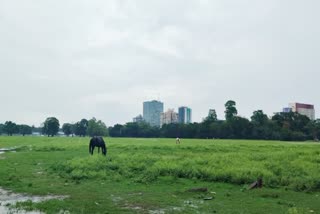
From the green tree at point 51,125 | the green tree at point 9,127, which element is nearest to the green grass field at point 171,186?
the green tree at point 51,125

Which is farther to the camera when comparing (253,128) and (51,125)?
(51,125)

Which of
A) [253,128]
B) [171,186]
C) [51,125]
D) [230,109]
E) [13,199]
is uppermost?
[230,109]

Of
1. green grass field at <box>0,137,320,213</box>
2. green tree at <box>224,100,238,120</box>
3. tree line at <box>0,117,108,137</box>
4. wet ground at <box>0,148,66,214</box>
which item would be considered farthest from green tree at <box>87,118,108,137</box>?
wet ground at <box>0,148,66,214</box>

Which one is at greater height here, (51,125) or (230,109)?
Answer: (230,109)

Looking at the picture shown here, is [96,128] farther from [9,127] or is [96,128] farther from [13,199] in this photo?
[13,199]

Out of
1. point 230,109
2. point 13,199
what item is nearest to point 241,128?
point 230,109

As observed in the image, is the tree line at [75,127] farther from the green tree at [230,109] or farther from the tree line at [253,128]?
the green tree at [230,109]

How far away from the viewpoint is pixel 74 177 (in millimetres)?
19953

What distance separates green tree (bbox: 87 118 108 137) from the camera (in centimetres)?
16343

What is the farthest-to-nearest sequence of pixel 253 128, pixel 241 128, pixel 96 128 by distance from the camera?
pixel 96 128, pixel 241 128, pixel 253 128

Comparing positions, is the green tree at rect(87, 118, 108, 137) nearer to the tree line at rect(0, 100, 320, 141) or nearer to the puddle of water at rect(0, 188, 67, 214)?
the tree line at rect(0, 100, 320, 141)

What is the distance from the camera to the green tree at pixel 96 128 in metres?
163

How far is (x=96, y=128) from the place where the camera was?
16512 centimetres

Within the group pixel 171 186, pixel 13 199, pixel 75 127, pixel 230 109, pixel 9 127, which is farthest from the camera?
pixel 75 127
